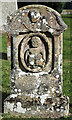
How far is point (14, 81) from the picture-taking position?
512cm

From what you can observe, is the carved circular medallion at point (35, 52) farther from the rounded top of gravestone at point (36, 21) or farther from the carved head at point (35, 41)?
the rounded top of gravestone at point (36, 21)

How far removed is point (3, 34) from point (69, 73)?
25.9 feet

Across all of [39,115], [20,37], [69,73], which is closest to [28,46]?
[20,37]

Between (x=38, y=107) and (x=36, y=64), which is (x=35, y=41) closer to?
(x=36, y=64)

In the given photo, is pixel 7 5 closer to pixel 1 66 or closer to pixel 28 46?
→ pixel 1 66

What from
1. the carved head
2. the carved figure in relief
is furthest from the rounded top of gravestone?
the carved figure in relief

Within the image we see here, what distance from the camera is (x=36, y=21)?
16.1 ft

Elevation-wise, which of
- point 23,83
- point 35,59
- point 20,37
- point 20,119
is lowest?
point 20,119

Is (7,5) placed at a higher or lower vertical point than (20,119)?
higher

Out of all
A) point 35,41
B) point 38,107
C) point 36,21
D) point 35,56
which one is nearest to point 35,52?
point 35,56

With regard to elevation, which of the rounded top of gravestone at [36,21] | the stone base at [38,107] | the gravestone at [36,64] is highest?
the rounded top of gravestone at [36,21]

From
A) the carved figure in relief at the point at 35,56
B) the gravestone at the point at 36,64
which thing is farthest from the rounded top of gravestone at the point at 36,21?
the carved figure in relief at the point at 35,56

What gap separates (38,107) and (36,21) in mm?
1677

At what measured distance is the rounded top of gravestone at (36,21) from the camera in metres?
4.89
